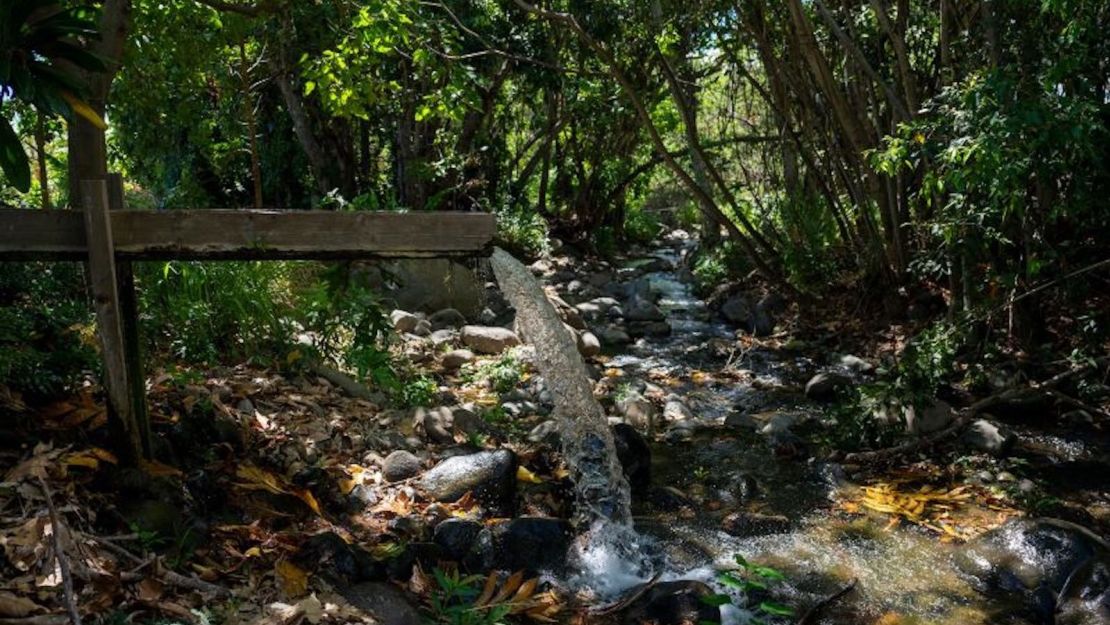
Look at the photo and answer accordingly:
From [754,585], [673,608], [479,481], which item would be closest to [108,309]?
[479,481]

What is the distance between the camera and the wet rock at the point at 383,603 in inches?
150

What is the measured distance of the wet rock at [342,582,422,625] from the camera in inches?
150

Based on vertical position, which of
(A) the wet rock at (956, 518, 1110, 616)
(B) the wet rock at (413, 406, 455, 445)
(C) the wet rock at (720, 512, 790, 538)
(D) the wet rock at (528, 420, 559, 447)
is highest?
(B) the wet rock at (413, 406, 455, 445)

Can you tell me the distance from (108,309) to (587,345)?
6.07 m

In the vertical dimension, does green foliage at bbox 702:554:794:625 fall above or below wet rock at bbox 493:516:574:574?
below

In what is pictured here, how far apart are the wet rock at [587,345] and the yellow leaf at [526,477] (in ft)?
12.3

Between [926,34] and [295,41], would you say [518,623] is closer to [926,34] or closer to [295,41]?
[926,34]

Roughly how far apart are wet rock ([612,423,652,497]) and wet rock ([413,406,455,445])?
1.21 m

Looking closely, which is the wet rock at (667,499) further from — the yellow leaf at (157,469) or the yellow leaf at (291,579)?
the yellow leaf at (157,469)

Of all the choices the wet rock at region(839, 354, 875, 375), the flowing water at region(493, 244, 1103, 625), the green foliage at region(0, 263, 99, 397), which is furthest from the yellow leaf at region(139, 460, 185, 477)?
the wet rock at region(839, 354, 875, 375)

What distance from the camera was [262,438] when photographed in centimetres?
531

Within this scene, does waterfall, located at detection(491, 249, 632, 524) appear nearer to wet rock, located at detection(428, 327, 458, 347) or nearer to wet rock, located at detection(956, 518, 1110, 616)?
wet rock, located at detection(428, 327, 458, 347)

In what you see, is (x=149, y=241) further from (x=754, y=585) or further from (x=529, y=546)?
(x=754, y=585)

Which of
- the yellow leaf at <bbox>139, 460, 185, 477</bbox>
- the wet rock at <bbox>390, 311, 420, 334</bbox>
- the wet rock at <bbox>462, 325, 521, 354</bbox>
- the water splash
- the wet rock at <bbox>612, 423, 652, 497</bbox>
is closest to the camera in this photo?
the yellow leaf at <bbox>139, 460, 185, 477</bbox>
